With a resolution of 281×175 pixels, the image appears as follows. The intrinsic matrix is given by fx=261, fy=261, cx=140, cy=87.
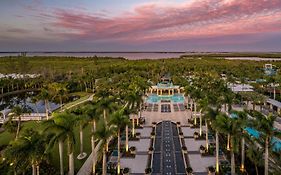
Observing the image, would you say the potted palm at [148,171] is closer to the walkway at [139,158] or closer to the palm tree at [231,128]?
the walkway at [139,158]

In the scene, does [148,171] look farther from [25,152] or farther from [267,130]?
[25,152]

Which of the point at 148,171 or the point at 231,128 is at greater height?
the point at 231,128

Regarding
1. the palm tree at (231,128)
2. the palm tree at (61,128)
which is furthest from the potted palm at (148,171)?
the palm tree at (61,128)

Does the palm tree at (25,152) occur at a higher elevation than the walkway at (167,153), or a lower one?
higher

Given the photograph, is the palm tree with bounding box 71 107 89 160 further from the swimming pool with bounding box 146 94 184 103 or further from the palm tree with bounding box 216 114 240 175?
the swimming pool with bounding box 146 94 184 103

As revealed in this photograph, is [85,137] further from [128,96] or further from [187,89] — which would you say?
[187,89]

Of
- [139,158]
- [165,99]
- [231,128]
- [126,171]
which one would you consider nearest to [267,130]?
[231,128]

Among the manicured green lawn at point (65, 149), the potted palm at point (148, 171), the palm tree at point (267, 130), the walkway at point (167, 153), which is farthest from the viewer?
the manicured green lawn at point (65, 149)

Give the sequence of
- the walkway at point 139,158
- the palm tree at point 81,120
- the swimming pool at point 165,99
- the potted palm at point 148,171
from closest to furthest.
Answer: the palm tree at point 81,120, the potted palm at point 148,171, the walkway at point 139,158, the swimming pool at point 165,99

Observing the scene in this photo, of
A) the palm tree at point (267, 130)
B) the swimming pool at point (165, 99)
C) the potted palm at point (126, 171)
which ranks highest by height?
the palm tree at point (267, 130)

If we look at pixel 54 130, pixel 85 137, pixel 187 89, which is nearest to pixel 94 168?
pixel 54 130
